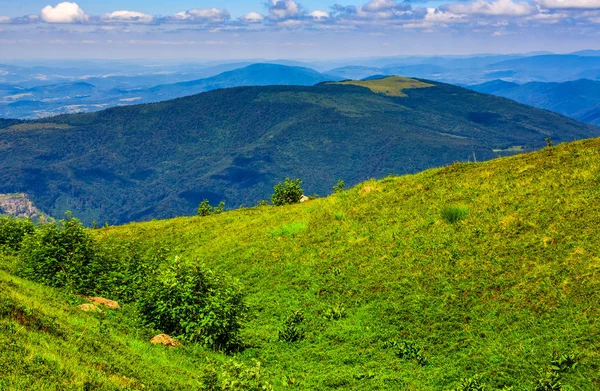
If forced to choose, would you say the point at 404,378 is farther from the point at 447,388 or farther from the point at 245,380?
the point at 245,380

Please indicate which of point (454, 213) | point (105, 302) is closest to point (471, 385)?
point (454, 213)

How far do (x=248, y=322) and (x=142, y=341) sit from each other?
6.35 metres

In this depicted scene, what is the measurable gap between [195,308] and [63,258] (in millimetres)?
8892

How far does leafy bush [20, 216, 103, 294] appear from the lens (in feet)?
70.5

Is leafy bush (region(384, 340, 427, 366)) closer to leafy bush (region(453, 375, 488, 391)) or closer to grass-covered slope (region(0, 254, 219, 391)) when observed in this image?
leafy bush (region(453, 375, 488, 391))

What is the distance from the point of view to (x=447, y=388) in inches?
583

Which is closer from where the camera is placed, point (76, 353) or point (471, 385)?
point (76, 353)

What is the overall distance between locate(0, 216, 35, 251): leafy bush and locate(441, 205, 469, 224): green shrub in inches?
1099

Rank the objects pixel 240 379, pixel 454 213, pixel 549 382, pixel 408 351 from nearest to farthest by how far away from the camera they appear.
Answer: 1. pixel 240 379
2. pixel 549 382
3. pixel 408 351
4. pixel 454 213

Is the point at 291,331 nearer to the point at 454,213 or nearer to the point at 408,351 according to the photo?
the point at 408,351

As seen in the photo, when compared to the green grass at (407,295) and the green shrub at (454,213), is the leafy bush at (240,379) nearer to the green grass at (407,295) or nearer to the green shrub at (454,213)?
the green grass at (407,295)

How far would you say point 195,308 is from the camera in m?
17.5

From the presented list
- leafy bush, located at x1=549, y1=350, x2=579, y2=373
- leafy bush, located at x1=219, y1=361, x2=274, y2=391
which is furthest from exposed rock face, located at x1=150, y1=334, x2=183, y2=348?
leafy bush, located at x1=549, y1=350, x2=579, y2=373

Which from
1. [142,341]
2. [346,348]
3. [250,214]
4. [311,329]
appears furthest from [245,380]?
[250,214]
